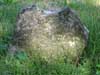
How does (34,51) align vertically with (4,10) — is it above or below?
below

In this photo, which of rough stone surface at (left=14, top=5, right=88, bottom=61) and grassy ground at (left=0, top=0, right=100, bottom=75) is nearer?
grassy ground at (left=0, top=0, right=100, bottom=75)

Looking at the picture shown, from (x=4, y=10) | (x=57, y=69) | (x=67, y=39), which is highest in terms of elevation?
(x=4, y=10)

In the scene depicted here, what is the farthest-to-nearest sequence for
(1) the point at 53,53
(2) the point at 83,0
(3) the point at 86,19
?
(2) the point at 83,0
(3) the point at 86,19
(1) the point at 53,53

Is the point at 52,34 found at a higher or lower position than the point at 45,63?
higher

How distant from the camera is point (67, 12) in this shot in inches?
176

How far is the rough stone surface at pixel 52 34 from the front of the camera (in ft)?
13.9

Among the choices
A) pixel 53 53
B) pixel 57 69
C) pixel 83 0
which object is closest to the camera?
pixel 57 69

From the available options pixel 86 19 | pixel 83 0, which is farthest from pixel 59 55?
pixel 83 0

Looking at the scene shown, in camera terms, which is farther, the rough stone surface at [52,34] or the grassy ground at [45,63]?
the rough stone surface at [52,34]

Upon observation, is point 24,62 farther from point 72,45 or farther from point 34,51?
point 72,45

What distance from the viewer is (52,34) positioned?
4328mm

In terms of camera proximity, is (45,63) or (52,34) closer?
(45,63)

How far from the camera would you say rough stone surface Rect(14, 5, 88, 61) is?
424 cm

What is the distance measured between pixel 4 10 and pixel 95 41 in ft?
6.01
